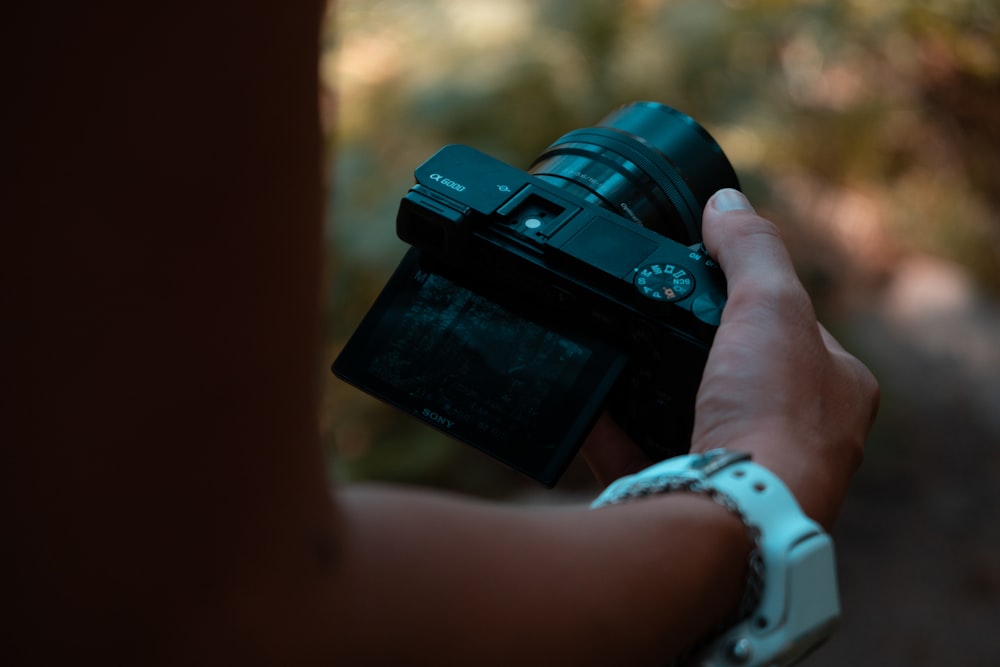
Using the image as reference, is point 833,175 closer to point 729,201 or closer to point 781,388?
point 729,201

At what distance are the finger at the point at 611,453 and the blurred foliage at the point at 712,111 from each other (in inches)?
50.8

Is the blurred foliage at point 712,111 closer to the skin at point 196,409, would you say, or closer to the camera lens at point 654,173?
the camera lens at point 654,173

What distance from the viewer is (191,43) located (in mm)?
321

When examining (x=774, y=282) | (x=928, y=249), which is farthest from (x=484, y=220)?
(x=928, y=249)

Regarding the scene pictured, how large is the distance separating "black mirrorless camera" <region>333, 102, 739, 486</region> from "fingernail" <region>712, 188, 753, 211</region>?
40 millimetres

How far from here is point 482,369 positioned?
0.85 m

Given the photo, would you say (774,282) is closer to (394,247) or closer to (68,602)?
(68,602)

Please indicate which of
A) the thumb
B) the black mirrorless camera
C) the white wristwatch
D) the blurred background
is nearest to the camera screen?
the black mirrorless camera

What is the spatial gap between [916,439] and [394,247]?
1.25 meters

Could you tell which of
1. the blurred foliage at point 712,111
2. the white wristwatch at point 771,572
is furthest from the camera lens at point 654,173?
the blurred foliage at point 712,111

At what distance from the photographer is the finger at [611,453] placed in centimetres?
91

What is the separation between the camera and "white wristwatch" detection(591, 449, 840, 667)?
558 mm

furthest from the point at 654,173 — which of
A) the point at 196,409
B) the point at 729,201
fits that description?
the point at 196,409

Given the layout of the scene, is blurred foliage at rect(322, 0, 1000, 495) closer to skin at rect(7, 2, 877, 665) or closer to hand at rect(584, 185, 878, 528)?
hand at rect(584, 185, 878, 528)
